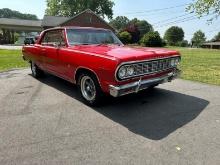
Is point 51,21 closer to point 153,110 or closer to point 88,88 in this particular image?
point 88,88

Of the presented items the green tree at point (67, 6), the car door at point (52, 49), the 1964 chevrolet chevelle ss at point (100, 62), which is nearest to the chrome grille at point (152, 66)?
the 1964 chevrolet chevelle ss at point (100, 62)

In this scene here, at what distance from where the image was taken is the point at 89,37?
6.52 metres

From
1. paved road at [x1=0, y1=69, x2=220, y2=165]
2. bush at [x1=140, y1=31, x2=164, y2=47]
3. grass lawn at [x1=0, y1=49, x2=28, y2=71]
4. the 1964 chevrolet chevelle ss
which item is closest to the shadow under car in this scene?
paved road at [x1=0, y1=69, x2=220, y2=165]

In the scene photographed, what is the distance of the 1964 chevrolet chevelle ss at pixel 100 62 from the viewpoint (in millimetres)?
4770

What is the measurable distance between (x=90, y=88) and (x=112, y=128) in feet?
4.91

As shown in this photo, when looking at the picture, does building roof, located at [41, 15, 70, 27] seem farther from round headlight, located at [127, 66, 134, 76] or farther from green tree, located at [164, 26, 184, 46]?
green tree, located at [164, 26, 184, 46]

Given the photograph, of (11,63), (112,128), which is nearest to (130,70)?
(112,128)

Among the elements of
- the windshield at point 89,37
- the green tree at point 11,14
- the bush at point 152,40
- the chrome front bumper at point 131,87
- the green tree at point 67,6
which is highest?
the green tree at point 11,14

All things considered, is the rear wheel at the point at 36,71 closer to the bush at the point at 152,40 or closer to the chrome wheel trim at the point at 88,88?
the chrome wheel trim at the point at 88,88

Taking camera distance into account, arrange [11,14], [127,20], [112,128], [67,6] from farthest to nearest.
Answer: [11,14]
[127,20]
[67,6]
[112,128]

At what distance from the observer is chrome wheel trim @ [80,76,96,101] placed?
554cm

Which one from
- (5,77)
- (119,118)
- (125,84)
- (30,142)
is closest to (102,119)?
(119,118)

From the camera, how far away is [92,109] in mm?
5418

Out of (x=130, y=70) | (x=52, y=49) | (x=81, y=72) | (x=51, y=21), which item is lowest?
(x=81, y=72)
